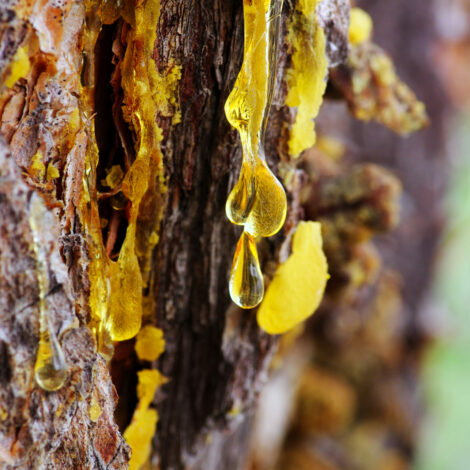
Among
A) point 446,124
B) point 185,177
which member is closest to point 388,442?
point 446,124

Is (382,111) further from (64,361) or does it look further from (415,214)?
(415,214)

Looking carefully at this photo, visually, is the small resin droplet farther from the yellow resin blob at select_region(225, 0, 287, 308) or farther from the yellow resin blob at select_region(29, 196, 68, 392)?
the yellow resin blob at select_region(29, 196, 68, 392)

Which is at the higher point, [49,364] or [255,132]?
[255,132]

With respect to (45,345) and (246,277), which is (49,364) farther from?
(246,277)

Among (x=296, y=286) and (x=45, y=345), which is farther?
(x=296, y=286)

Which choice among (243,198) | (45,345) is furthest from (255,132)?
(45,345)

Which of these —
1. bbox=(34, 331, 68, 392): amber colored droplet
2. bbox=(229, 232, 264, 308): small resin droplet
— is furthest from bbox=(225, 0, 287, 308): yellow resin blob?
bbox=(34, 331, 68, 392): amber colored droplet
